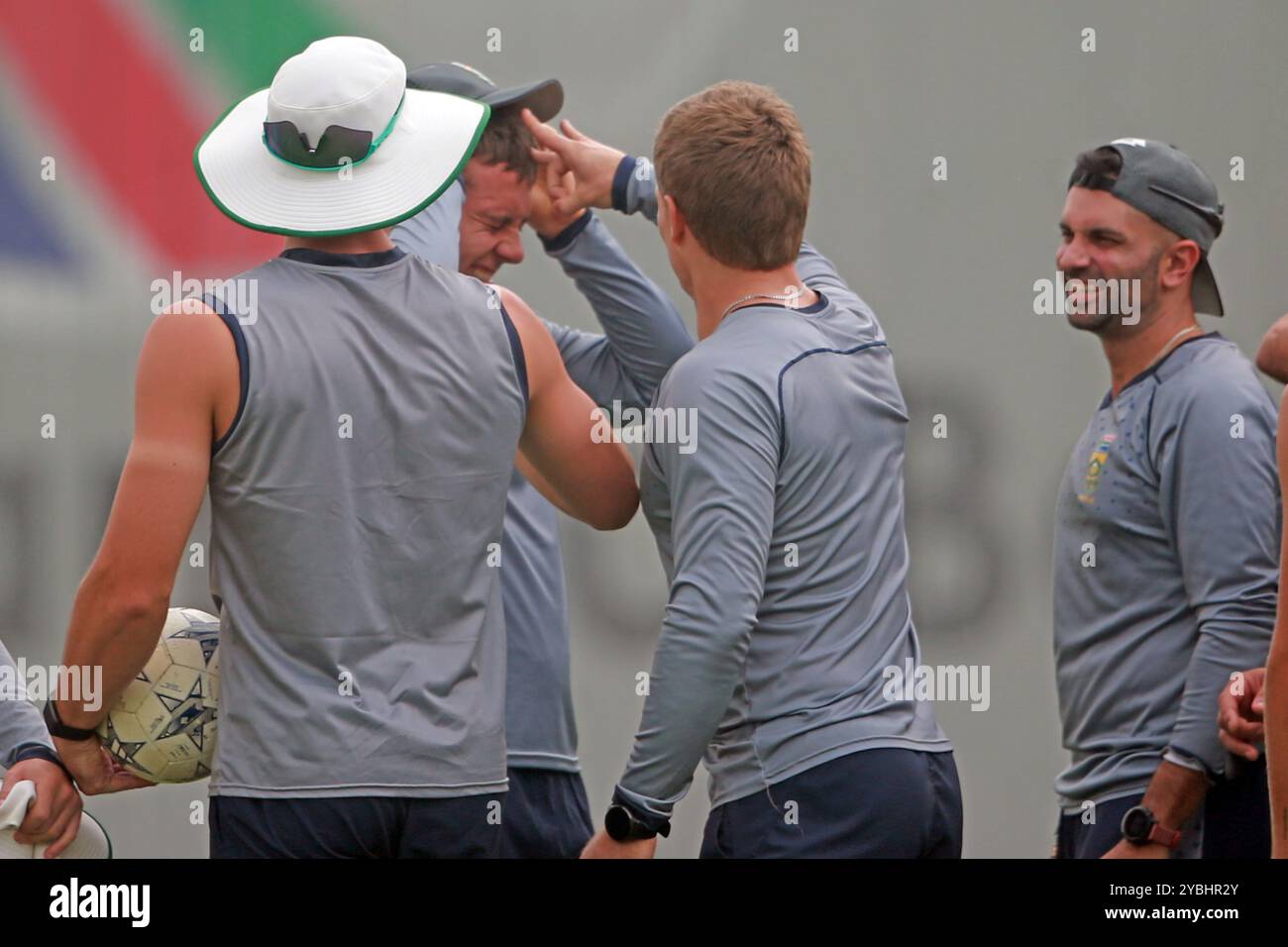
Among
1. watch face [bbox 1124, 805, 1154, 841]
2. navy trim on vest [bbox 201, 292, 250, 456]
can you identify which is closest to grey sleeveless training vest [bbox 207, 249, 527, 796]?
navy trim on vest [bbox 201, 292, 250, 456]

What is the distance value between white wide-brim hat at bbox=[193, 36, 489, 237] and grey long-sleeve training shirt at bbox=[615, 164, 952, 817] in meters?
0.38

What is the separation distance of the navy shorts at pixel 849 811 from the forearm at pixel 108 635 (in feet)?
2.31

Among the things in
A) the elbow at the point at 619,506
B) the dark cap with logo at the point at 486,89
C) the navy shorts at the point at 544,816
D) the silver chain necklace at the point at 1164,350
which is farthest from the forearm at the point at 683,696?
the dark cap with logo at the point at 486,89

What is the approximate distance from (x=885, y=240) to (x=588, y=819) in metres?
1.42

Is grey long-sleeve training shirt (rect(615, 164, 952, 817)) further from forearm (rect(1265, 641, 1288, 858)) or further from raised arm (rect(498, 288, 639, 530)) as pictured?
forearm (rect(1265, 641, 1288, 858))

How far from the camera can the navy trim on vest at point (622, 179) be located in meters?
2.42

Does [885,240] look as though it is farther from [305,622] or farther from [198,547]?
[305,622]

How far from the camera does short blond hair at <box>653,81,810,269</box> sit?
2.06 m

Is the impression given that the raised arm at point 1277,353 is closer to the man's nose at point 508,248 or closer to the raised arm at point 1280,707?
the raised arm at point 1280,707

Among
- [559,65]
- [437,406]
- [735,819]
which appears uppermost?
[559,65]

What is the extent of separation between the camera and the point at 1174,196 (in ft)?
8.26

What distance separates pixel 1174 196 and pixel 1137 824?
2.99 feet

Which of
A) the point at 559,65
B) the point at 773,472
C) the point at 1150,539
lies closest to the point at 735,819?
the point at 773,472

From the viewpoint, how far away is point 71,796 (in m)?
2.10
